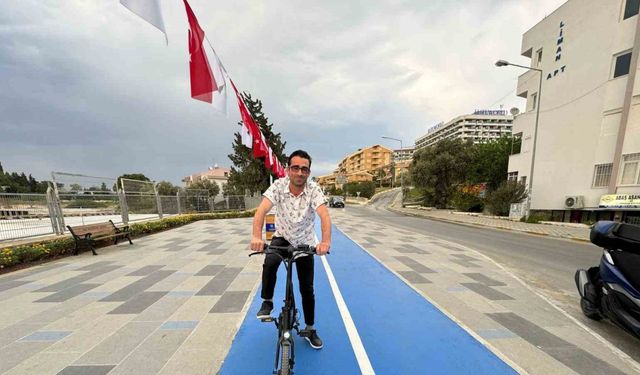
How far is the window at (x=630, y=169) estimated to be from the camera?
40.3 feet

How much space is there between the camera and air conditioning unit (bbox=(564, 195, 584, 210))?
14.1 m

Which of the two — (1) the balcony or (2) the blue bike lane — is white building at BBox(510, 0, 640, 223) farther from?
(2) the blue bike lane

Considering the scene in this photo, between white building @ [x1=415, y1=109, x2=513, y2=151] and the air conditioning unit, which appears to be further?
white building @ [x1=415, y1=109, x2=513, y2=151]

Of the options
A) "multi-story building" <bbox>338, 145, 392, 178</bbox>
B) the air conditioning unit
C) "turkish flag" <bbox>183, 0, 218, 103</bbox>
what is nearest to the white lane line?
"turkish flag" <bbox>183, 0, 218, 103</bbox>

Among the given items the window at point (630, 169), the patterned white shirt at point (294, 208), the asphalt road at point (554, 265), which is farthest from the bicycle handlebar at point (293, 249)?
the window at point (630, 169)

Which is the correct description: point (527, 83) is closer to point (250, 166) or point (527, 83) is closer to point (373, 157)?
point (250, 166)

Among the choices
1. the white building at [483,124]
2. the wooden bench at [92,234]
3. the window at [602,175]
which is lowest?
the wooden bench at [92,234]

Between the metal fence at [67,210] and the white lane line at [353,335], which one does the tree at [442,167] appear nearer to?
the metal fence at [67,210]

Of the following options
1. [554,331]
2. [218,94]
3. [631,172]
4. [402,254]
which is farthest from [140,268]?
[631,172]

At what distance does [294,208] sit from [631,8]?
21095 mm

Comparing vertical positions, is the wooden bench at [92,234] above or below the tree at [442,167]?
below

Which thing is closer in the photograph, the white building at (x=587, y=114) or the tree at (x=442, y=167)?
the white building at (x=587, y=114)

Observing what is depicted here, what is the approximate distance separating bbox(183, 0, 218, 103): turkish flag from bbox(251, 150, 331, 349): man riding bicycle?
363 cm

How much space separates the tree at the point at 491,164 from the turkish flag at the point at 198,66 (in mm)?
29256
